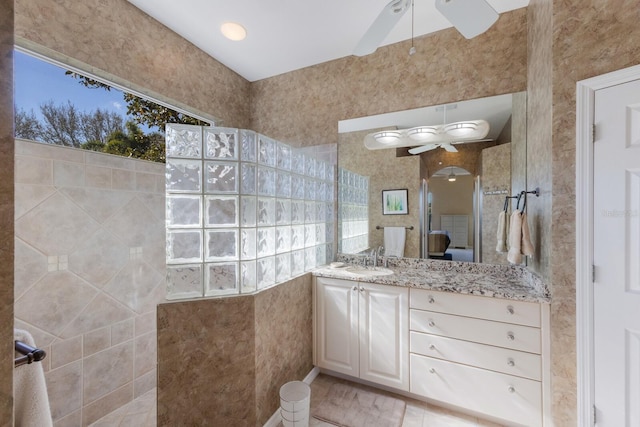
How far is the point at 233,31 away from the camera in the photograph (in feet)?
6.97

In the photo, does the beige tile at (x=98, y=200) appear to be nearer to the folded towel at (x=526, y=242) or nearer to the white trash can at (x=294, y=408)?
the white trash can at (x=294, y=408)

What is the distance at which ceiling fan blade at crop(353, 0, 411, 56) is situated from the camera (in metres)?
1.21

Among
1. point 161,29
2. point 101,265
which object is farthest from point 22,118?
point 161,29

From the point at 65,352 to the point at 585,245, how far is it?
3.09m

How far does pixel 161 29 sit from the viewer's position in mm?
2045

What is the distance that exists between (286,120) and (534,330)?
2646 millimetres

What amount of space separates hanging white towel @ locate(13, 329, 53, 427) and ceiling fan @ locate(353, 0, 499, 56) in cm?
212

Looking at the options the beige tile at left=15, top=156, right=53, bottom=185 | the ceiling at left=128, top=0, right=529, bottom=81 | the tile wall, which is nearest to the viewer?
the tile wall

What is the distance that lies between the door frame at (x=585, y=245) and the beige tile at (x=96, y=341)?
292 centimetres

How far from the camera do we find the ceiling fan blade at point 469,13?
3.70 feet

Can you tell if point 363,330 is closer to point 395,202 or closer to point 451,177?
point 395,202

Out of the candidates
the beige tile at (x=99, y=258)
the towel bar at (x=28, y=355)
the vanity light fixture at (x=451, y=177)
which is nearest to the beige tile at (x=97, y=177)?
the beige tile at (x=99, y=258)

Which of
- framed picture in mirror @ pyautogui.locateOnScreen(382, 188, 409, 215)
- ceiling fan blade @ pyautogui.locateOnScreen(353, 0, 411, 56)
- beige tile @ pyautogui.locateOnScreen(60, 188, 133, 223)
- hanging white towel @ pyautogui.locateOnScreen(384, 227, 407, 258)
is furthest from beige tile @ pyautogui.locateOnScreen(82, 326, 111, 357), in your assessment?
ceiling fan blade @ pyautogui.locateOnScreen(353, 0, 411, 56)

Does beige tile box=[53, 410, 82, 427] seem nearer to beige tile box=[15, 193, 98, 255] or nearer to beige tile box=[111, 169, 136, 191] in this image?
beige tile box=[15, 193, 98, 255]
